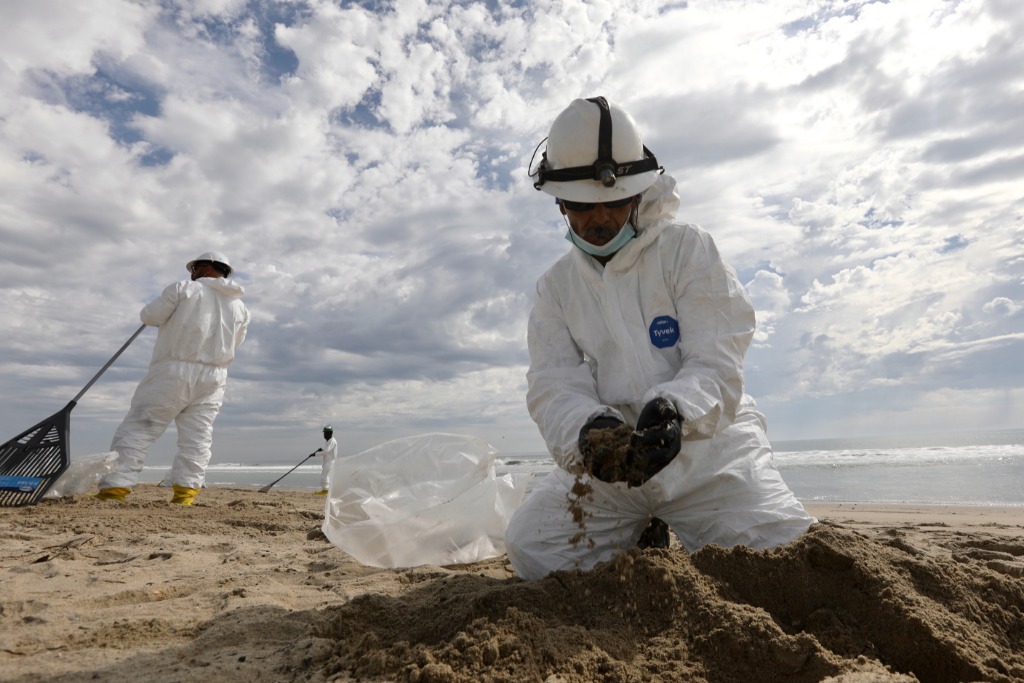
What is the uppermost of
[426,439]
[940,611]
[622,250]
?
[622,250]

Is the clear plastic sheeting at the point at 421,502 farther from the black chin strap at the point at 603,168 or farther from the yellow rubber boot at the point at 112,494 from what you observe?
the yellow rubber boot at the point at 112,494

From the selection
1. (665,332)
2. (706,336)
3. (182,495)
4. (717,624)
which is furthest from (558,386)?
(182,495)

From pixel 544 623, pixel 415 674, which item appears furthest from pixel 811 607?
pixel 415 674

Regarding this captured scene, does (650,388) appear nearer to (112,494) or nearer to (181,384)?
(181,384)

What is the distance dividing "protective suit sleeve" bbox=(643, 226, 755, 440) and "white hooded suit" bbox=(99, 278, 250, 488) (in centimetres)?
448

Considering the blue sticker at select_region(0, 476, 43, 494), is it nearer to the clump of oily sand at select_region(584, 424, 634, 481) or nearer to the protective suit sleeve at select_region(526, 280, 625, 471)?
the protective suit sleeve at select_region(526, 280, 625, 471)

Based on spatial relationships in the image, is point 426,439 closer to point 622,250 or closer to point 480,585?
point 480,585

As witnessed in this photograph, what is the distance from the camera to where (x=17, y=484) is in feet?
17.2

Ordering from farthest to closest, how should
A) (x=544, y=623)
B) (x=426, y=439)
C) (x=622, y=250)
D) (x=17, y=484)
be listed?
1. (x=17, y=484)
2. (x=426, y=439)
3. (x=622, y=250)
4. (x=544, y=623)

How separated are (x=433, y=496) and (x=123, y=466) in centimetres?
355

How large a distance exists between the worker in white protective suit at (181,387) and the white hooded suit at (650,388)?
4.00 m

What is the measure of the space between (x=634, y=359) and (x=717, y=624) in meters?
0.97

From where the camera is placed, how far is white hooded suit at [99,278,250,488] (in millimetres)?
5426

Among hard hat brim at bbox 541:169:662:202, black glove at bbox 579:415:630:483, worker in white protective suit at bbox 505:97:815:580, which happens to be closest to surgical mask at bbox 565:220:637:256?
worker in white protective suit at bbox 505:97:815:580
